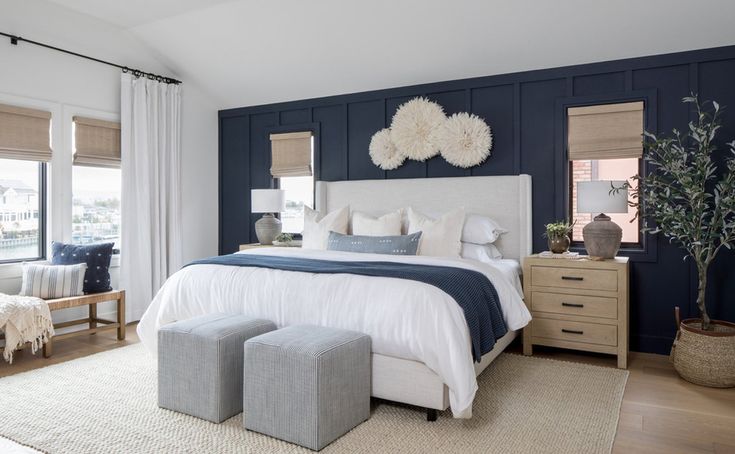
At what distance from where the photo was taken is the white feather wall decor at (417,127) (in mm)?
4766

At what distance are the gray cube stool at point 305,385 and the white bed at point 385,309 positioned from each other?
18cm

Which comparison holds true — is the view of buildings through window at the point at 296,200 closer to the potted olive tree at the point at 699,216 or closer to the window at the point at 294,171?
Answer: the window at the point at 294,171

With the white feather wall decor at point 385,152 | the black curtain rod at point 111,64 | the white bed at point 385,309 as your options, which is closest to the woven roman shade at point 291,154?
the white feather wall decor at point 385,152

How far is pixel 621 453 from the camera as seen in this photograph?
234 centimetres

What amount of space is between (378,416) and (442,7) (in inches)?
119

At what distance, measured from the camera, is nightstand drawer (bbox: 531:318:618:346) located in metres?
3.65

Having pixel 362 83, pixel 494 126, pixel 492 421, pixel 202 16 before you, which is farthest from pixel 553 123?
pixel 202 16

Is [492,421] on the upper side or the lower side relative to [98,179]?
lower

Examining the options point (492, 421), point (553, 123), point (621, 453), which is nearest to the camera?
point (621, 453)

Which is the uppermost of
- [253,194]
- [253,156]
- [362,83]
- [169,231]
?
[362,83]

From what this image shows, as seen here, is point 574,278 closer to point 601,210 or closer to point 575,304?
point 575,304

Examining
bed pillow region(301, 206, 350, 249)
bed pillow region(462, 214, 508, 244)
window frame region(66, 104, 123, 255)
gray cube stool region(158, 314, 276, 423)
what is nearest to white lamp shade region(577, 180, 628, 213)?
bed pillow region(462, 214, 508, 244)

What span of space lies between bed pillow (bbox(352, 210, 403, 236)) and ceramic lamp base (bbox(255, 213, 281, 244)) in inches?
48.3

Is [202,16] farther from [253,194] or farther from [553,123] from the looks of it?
[553,123]
